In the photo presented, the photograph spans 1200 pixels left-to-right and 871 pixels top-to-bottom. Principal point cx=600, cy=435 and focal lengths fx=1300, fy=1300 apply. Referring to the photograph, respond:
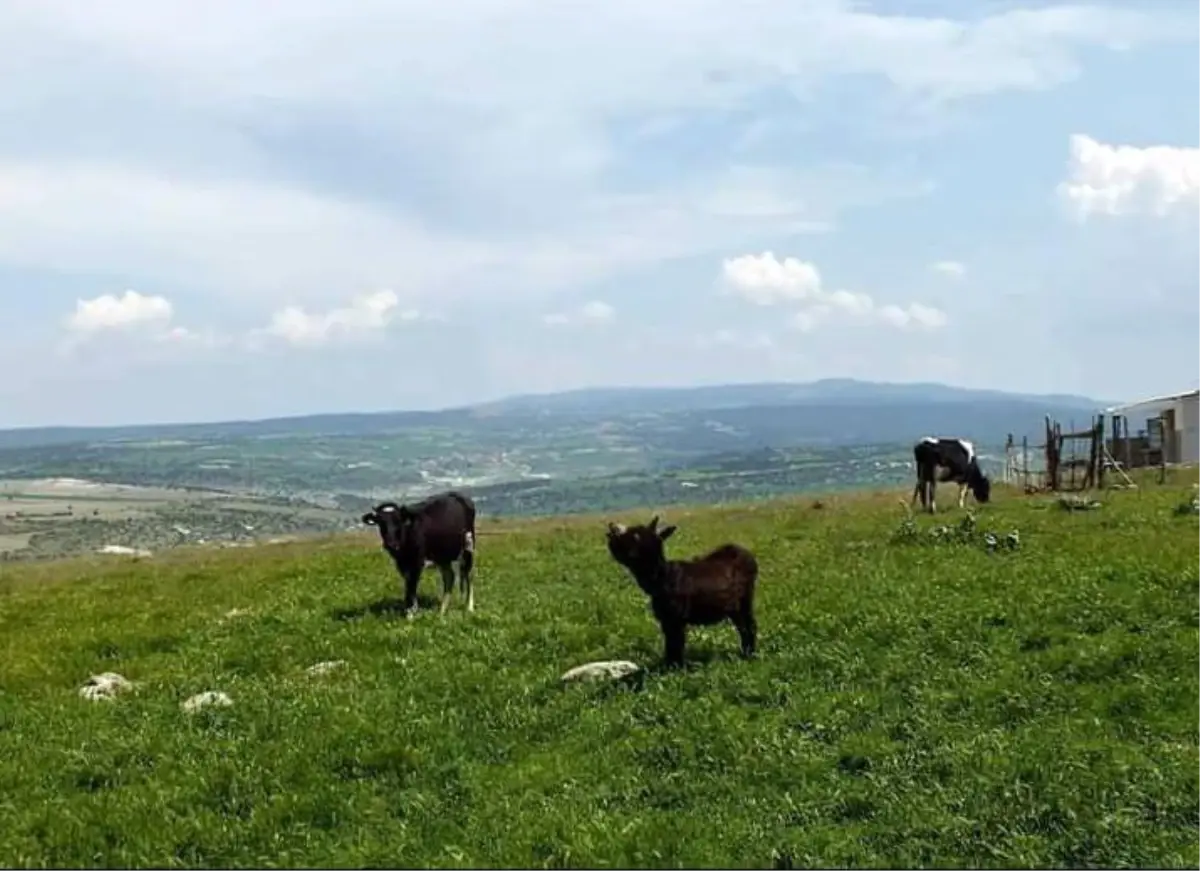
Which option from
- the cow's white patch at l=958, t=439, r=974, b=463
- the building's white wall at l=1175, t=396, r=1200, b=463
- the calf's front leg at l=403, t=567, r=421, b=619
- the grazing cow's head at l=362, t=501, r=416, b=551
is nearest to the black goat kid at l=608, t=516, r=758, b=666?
the calf's front leg at l=403, t=567, r=421, b=619

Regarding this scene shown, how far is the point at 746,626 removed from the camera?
19266 millimetres

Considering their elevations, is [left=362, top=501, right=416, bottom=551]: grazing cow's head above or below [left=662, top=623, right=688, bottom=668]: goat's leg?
above

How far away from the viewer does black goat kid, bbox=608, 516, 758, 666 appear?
18688 millimetres

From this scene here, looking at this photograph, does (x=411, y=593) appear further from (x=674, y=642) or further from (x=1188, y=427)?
(x=1188, y=427)

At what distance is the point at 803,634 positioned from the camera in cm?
2002

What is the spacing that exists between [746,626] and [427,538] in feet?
29.7

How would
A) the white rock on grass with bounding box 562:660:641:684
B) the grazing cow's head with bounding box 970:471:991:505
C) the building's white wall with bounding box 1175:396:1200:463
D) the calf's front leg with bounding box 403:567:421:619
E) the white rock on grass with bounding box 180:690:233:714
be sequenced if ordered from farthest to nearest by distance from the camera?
the building's white wall with bounding box 1175:396:1200:463 < the grazing cow's head with bounding box 970:471:991:505 < the calf's front leg with bounding box 403:567:421:619 < the white rock on grass with bounding box 562:660:641:684 < the white rock on grass with bounding box 180:690:233:714

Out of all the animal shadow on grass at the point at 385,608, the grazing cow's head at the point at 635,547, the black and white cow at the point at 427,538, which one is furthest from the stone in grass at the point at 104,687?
the grazing cow's head at the point at 635,547

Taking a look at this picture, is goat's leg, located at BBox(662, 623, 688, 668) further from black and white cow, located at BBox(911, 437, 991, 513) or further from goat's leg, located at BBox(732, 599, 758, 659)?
black and white cow, located at BBox(911, 437, 991, 513)

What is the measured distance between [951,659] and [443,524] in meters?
11.9

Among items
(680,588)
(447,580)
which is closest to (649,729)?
(680,588)

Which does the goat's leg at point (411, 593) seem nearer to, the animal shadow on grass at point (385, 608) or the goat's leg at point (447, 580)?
the animal shadow on grass at point (385, 608)

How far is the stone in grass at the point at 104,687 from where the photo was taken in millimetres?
19234

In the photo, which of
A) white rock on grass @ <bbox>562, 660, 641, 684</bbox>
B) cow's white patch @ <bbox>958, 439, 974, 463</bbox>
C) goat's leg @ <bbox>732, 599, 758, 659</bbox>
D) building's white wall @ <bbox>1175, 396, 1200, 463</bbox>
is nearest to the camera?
white rock on grass @ <bbox>562, 660, 641, 684</bbox>
